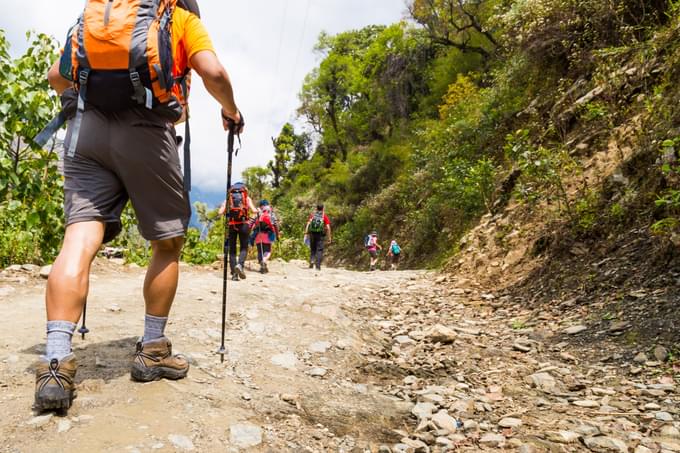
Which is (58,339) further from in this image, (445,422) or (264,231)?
(264,231)

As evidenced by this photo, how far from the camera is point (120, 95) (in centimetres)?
241

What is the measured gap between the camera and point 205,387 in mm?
2828

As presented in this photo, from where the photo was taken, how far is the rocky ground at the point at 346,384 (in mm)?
2320

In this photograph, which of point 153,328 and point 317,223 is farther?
point 317,223

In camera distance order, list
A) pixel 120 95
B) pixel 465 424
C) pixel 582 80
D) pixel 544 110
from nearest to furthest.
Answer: pixel 120 95 < pixel 465 424 < pixel 582 80 < pixel 544 110

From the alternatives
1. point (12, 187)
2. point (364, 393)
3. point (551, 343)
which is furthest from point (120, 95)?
point (12, 187)

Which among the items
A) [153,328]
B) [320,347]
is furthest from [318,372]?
[153,328]

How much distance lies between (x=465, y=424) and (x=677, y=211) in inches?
138

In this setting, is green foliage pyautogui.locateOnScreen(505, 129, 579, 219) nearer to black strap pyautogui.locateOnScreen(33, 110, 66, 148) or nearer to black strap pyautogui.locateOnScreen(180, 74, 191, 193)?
black strap pyautogui.locateOnScreen(180, 74, 191, 193)

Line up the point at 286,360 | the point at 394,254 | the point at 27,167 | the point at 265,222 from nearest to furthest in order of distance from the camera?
1. the point at 286,360
2. the point at 27,167
3. the point at 265,222
4. the point at 394,254

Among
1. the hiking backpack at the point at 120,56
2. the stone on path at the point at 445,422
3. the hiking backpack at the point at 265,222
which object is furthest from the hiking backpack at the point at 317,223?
the hiking backpack at the point at 120,56

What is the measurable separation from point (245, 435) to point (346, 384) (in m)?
1.28

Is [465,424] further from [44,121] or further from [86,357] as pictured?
[44,121]

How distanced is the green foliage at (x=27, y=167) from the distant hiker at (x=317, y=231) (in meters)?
6.76
